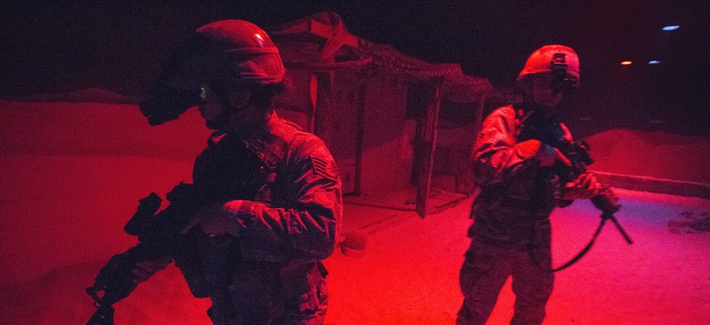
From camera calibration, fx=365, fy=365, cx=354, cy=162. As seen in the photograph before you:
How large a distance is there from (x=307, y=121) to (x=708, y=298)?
5.68m

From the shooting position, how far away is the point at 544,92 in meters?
2.48

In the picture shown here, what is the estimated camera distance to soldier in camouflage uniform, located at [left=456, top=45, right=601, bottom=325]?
7.76 feet

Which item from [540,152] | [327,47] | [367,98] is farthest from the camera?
[367,98]

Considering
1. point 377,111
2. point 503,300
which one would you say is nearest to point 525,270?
point 503,300

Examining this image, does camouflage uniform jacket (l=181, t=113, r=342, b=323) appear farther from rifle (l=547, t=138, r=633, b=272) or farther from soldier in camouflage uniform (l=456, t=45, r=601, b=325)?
rifle (l=547, t=138, r=633, b=272)

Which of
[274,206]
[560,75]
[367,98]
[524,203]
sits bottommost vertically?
[367,98]

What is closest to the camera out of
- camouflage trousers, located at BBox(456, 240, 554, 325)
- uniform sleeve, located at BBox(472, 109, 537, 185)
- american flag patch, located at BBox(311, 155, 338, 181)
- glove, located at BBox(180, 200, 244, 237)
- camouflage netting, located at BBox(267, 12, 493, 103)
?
glove, located at BBox(180, 200, 244, 237)

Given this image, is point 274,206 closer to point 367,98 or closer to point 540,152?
point 540,152

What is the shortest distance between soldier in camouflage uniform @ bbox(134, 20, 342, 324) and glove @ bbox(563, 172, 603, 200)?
1.72 meters

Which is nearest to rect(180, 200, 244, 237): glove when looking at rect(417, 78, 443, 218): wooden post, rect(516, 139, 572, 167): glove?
rect(516, 139, 572, 167): glove

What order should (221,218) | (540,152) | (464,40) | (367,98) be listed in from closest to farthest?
(221,218) < (540,152) < (367,98) < (464,40)

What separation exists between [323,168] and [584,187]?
72.4 inches

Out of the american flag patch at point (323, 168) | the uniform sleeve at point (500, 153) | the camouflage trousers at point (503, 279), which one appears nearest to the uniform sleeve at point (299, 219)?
the american flag patch at point (323, 168)

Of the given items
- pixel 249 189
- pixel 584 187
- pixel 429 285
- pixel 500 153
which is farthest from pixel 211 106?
pixel 429 285
